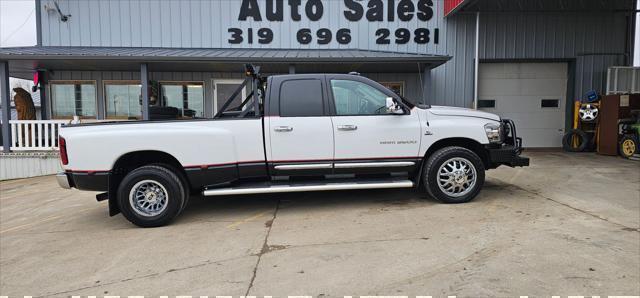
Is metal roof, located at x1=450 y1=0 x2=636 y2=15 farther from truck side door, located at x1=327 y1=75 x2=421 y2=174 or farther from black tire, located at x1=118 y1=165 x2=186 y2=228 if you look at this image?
black tire, located at x1=118 y1=165 x2=186 y2=228

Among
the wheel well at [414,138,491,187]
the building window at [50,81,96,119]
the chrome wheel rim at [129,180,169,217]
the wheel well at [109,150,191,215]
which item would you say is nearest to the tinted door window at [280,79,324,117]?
the wheel well at [109,150,191,215]

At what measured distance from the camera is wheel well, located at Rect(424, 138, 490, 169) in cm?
569

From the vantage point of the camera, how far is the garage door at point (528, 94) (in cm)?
1359

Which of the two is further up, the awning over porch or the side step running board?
the awning over porch

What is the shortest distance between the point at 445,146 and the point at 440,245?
2073mm

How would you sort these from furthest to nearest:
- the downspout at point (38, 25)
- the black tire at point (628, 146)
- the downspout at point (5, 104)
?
the downspout at point (38, 25), the downspout at point (5, 104), the black tire at point (628, 146)

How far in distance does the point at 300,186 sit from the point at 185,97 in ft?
32.1

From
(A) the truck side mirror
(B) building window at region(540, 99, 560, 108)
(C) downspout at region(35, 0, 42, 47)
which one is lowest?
(A) the truck side mirror

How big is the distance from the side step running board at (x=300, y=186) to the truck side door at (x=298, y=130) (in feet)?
0.54

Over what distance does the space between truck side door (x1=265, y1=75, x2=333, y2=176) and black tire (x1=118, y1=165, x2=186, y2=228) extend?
1.21 meters

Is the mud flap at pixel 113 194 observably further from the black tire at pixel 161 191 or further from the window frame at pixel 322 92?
the window frame at pixel 322 92

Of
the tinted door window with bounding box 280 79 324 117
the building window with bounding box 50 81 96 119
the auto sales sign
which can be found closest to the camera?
the tinted door window with bounding box 280 79 324 117

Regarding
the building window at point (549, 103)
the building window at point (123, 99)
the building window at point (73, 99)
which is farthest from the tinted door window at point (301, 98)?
the building window at point (549, 103)

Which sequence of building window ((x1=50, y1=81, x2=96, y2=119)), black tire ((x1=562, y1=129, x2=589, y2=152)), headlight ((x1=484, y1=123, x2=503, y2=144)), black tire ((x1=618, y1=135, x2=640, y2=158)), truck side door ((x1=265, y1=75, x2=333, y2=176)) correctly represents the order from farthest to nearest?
building window ((x1=50, y1=81, x2=96, y2=119)) < black tire ((x1=562, y1=129, x2=589, y2=152)) < black tire ((x1=618, y1=135, x2=640, y2=158)) < headlight ((x1=484, y1=123, x2=503, y2=144)) < truck side door ((x1=265, y1=75, x2=333, y2=176))
